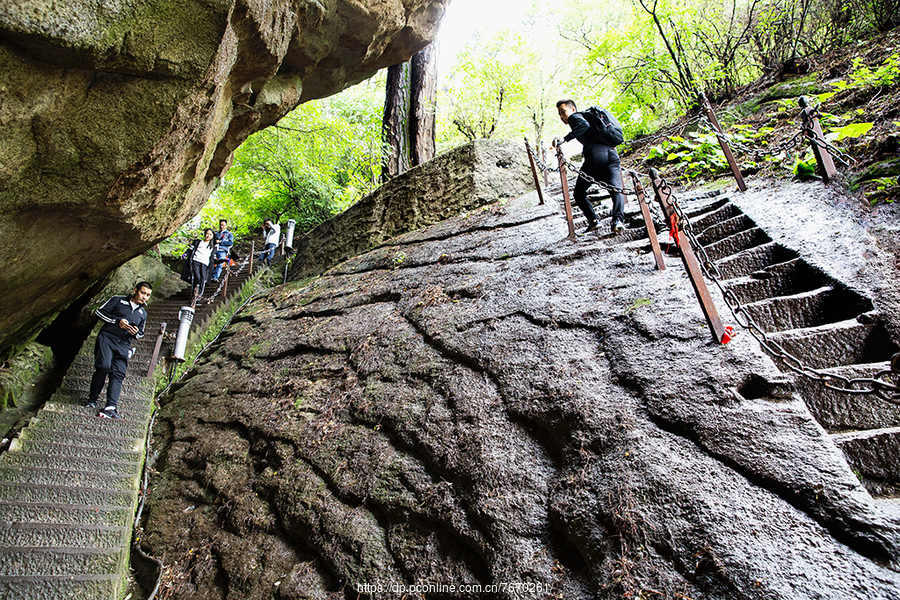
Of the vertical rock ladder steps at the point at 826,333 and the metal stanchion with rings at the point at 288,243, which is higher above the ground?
the metal stanchion with rings at the point at 288,243

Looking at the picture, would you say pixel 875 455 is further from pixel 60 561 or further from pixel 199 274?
pixel 199 274

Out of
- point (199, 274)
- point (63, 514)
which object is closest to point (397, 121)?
point (199, 274)

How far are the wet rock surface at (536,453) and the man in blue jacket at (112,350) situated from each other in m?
0.80

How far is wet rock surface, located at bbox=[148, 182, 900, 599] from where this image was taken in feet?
7.06

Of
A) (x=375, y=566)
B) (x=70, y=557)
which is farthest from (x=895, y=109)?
(x=70, y=557)

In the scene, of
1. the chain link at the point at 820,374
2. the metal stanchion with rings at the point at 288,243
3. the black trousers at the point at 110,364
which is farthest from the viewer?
the metal stanchion with rings at the point at 288,243

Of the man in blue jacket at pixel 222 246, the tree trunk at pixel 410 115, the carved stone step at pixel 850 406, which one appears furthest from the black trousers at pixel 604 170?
the man in blue jacket at pixel 222 246

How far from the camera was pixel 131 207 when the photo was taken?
13.3ft

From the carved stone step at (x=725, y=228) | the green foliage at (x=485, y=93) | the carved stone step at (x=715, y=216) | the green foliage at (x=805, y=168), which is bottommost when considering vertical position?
the carved stone step at (x=725, y=228)

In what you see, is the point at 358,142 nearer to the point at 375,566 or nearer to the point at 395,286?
the point at 395,286

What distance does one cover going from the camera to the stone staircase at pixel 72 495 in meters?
4.15

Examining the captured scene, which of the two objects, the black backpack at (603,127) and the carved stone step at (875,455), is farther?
the black backpack at (603,127)

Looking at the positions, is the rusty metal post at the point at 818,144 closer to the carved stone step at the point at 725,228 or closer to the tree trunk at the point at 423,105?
the carved stone step at the point at 725,228

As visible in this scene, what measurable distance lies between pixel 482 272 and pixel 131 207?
391 centimetres
